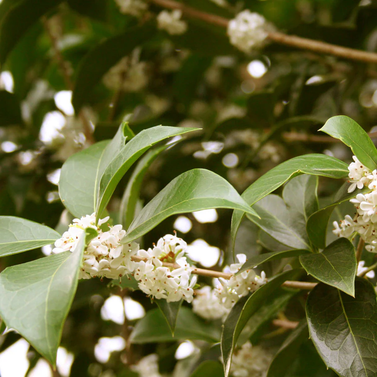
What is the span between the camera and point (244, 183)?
5.73ft

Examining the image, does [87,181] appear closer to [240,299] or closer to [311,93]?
[240,299]

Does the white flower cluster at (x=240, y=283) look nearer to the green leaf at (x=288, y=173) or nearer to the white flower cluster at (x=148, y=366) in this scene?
the green leaf at (x=288, y=173)

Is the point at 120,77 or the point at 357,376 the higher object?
the point at 357,376

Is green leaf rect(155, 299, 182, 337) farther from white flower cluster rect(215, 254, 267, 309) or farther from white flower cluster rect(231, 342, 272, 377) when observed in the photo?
white flower cluster rect(231, 342, 272, 377)

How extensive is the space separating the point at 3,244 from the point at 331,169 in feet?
1.93

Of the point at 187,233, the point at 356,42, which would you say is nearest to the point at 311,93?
the point at 356,42

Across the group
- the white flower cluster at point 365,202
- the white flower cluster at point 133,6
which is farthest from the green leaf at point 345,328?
the white flower cluster at point 133,6

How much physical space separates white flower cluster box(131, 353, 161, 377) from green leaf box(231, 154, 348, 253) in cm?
110

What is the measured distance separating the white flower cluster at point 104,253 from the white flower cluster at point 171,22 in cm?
112

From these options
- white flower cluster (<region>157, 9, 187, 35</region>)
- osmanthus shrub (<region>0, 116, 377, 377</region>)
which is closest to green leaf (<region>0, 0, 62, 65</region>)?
white flower cluster (<region>157, 9, 187, 35</region>)

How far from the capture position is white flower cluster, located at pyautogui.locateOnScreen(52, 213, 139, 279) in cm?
65

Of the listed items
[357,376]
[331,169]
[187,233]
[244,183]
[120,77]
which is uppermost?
[331,169]

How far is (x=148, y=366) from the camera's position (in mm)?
1597

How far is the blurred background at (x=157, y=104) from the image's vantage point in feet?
4.76
